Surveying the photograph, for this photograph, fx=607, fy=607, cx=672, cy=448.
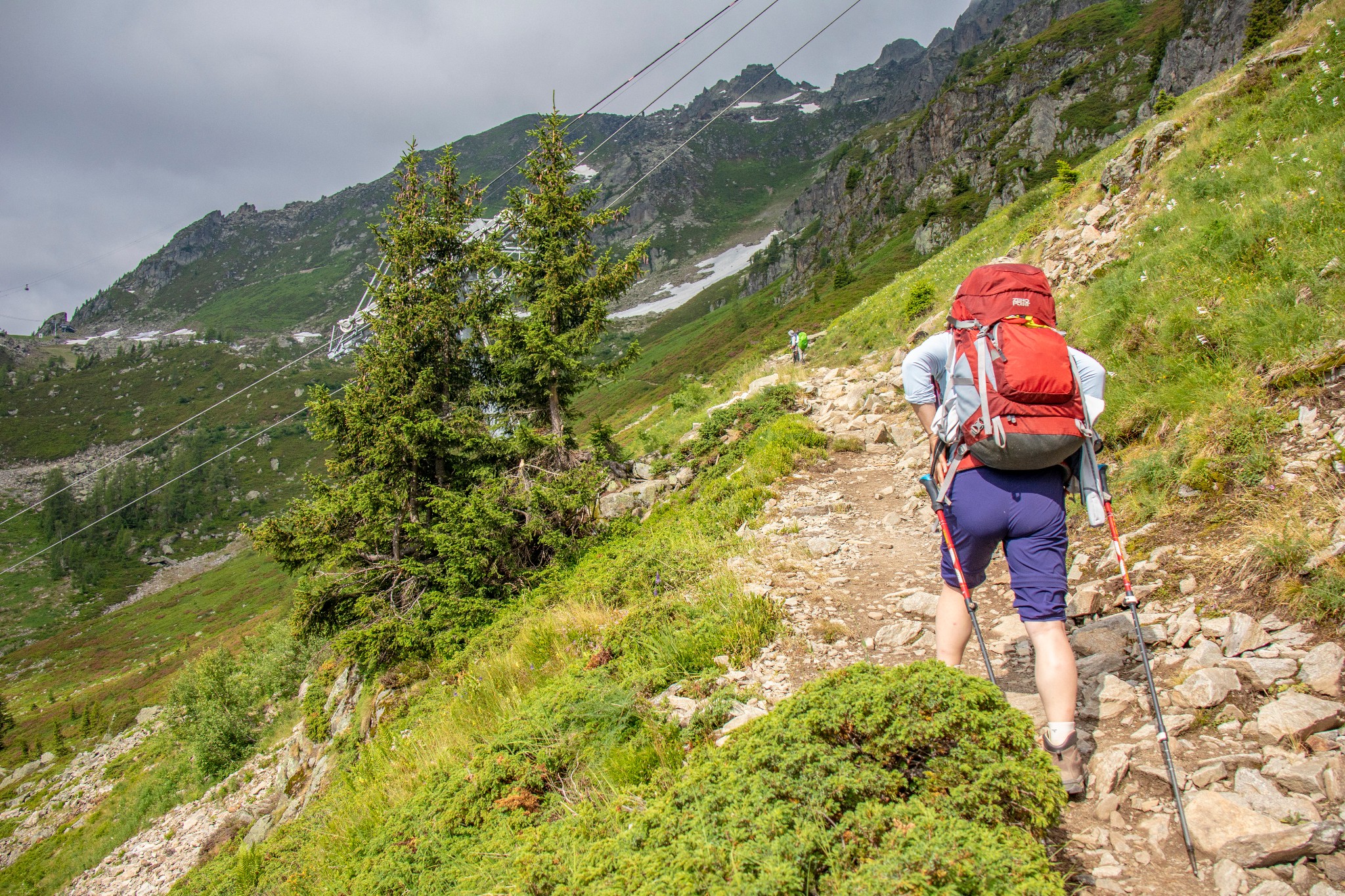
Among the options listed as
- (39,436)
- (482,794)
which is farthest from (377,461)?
(39,436)

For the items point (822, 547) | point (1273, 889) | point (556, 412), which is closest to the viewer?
point (1273, 889)

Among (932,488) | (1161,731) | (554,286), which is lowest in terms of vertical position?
(1161,731)

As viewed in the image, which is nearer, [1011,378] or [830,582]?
[1011,378]

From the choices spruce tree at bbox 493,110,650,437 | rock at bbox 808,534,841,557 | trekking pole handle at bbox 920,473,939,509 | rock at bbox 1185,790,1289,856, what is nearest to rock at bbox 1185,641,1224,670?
rock at bbox 1185,790,1289,856

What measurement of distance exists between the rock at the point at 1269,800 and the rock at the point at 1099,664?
1088 millimetres

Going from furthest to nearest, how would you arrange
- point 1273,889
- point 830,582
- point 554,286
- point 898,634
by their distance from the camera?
point 554,286 < point 830,582 < point 898,634 < point 1273,889

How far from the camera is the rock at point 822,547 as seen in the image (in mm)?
7141

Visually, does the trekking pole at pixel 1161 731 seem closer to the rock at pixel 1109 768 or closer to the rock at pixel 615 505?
the rock at pixel 1109 768

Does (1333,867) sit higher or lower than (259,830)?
higher

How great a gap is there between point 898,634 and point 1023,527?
215cm

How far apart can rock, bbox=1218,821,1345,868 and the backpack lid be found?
2376 millimetres

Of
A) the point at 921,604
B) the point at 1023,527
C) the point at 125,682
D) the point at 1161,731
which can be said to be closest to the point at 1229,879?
the point at 1161,731

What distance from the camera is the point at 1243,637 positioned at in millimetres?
3412

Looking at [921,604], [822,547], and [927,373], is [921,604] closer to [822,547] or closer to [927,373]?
[822,547]
